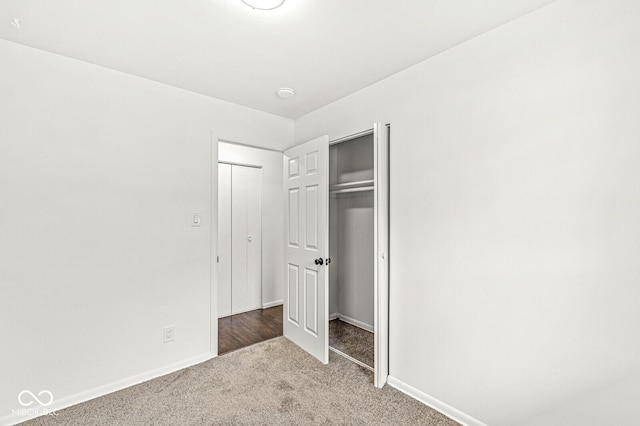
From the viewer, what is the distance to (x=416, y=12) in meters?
1.68

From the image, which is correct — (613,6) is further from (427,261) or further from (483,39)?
(427,261)

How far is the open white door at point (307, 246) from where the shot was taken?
2.80 m

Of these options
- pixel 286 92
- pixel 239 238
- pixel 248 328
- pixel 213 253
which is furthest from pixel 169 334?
pixel 286 92

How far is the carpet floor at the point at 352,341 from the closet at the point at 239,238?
4.16 ft

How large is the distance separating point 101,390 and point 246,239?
2.28 metres

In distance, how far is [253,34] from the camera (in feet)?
6.15

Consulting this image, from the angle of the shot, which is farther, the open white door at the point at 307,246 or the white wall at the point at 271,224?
the white wall at the point at 271,224

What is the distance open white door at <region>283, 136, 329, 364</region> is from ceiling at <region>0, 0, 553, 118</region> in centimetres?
79

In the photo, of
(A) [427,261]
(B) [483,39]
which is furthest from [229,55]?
(A) [427,261]

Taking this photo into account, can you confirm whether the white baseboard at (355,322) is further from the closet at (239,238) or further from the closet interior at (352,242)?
the closet at (239,238)

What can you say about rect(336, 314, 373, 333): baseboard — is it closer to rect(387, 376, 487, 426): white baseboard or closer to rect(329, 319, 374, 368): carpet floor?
rect(329, 319, 374, 368): carpet floor

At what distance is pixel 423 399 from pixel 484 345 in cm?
65

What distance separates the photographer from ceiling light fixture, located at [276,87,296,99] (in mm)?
2682

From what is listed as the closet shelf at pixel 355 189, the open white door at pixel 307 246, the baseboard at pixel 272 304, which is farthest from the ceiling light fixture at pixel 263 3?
the baseboard at pixel 272 304
